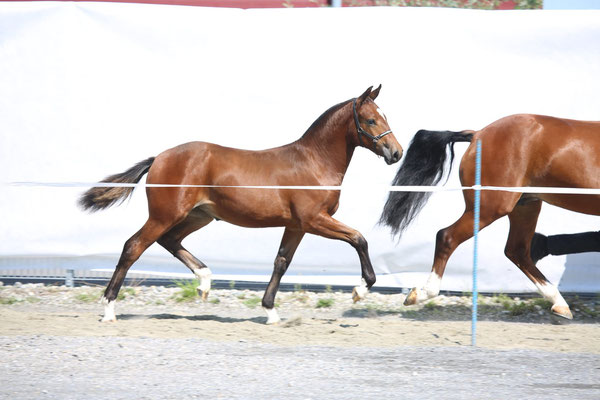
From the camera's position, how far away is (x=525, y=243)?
23.1ft

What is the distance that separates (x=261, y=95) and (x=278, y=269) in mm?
2025

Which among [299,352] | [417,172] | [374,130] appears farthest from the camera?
[417,172]

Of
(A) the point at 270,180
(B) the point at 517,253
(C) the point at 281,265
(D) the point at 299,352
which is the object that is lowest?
(D) the point at 299,352

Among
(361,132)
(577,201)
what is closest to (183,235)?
(361,132)

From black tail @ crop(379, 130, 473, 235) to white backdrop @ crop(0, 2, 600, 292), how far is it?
22.1 inches

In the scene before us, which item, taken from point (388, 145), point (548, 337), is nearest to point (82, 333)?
point (388, 145)

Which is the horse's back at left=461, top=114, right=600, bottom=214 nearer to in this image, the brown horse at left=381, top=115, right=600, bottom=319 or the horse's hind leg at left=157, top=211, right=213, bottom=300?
the brown horse at left=381, top=115, right=600, bottom=319

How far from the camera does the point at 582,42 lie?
7707mm

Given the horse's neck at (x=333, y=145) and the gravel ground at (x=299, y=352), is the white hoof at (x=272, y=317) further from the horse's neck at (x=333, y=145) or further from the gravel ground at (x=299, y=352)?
the horse's neck at (x=333, y=145)

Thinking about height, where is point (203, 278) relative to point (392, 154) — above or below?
below

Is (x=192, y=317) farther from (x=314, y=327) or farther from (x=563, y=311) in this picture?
(x=563, y=311)

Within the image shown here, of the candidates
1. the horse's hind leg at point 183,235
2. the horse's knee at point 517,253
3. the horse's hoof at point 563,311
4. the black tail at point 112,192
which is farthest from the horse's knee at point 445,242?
the black tail at point 112,192

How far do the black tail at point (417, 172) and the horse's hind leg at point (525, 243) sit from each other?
74 cm

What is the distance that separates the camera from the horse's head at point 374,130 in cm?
626
